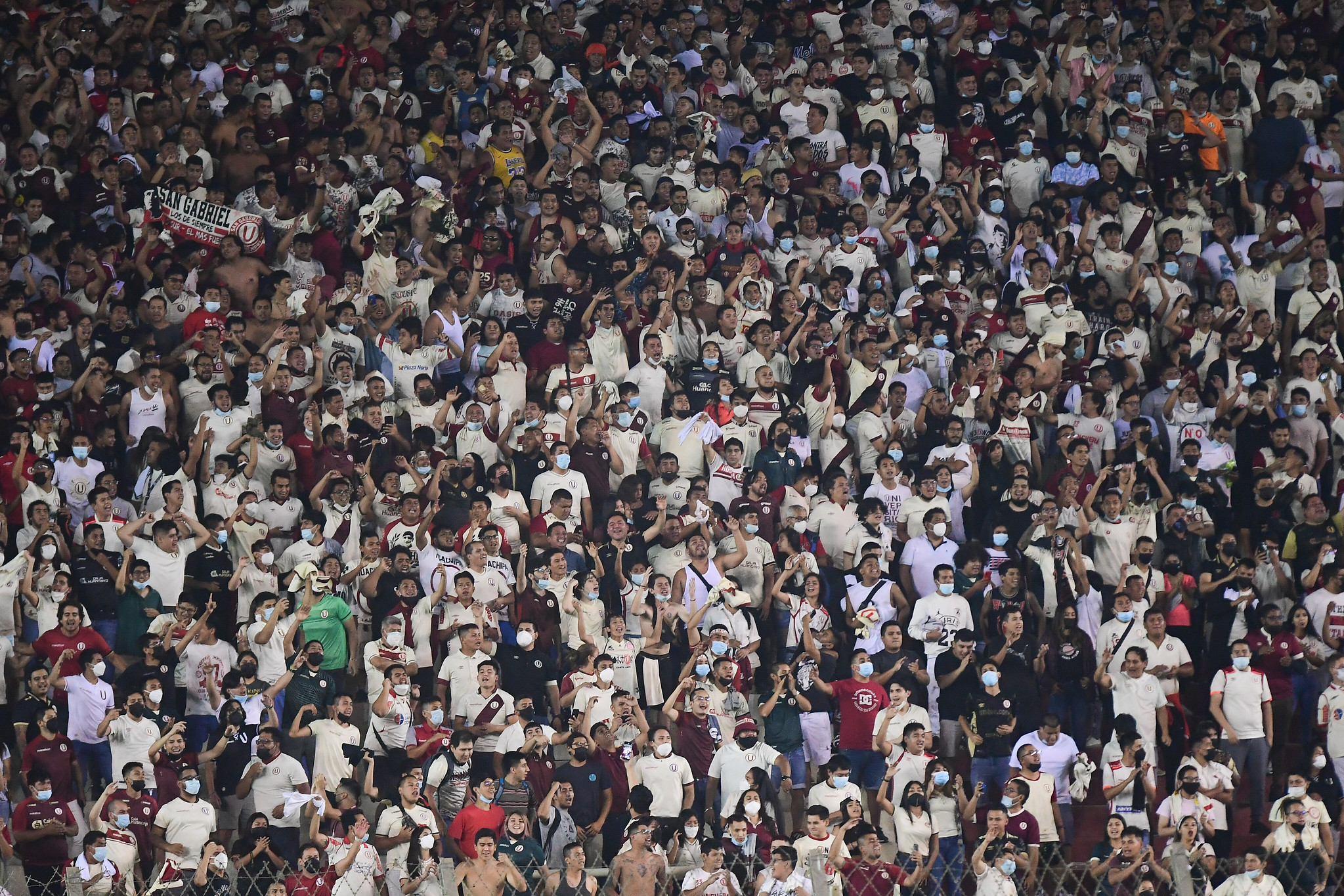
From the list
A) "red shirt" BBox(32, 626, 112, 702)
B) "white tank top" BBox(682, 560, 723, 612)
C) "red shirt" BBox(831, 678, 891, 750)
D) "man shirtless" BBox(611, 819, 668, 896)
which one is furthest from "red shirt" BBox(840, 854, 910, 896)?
"red shirt" BBox(32, 626, 112, 702)

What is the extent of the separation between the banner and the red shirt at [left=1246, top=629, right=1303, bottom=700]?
9513 millimetres

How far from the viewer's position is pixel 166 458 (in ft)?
55.7

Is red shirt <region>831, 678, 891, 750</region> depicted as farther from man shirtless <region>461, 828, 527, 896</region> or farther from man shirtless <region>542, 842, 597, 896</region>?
man shirtless <region>461, 828, 527, 896</region>

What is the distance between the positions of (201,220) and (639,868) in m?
7.84

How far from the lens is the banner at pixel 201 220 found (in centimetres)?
1870

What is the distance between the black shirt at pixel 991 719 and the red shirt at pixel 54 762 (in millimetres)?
6698

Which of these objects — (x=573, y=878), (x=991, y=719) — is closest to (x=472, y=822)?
(x=573, y=878)

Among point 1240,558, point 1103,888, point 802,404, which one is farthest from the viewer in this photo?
point 802,404

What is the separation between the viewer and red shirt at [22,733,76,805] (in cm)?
1472

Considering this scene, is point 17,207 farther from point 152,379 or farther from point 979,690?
point 979,690

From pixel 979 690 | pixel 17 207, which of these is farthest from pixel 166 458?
pixel 979 690

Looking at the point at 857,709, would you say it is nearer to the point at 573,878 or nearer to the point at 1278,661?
the point at 573,878

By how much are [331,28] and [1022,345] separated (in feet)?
25.5

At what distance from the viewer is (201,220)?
18.7 m
